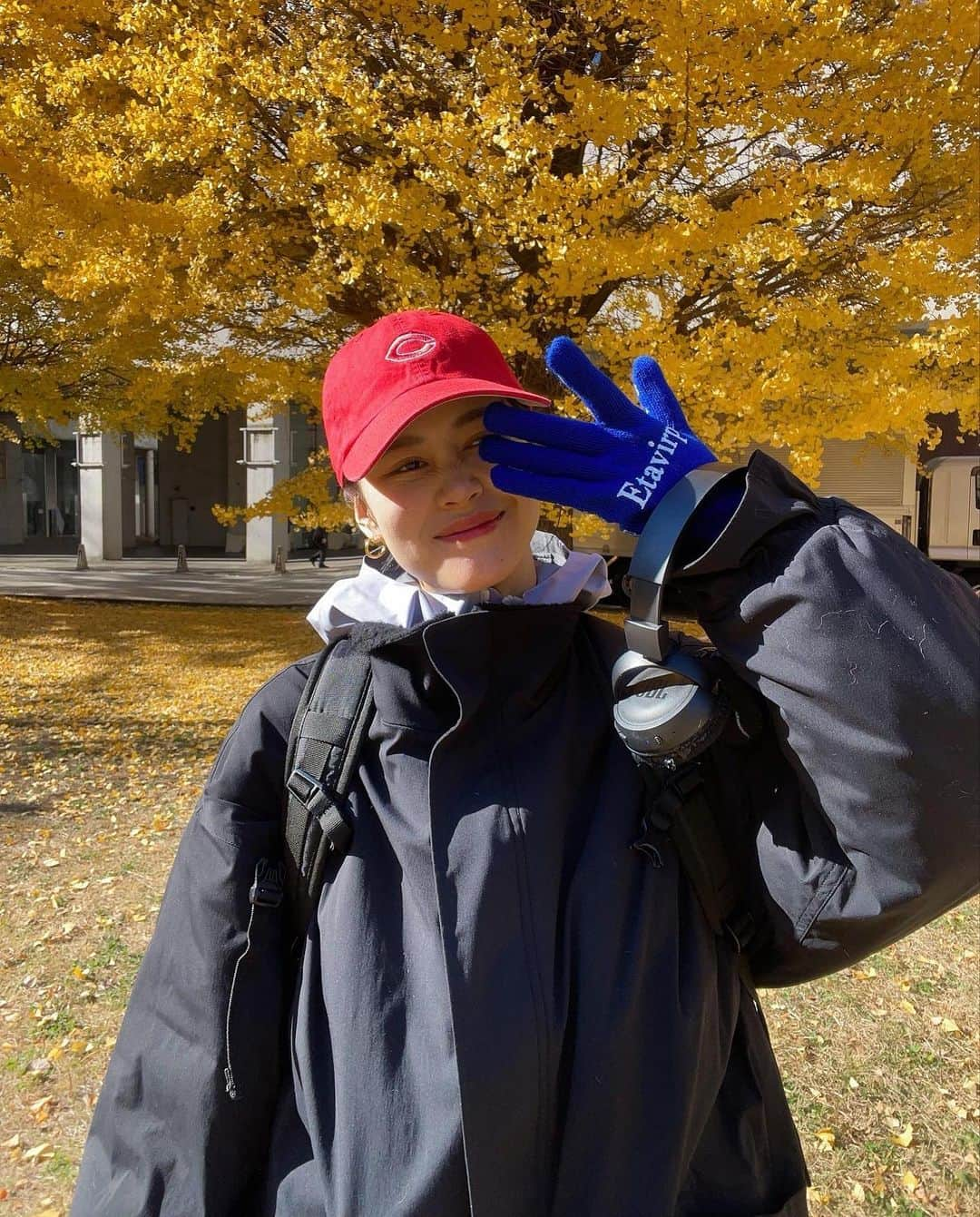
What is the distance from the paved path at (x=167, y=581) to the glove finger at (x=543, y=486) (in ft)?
50.9

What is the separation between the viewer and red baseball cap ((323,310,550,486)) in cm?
132

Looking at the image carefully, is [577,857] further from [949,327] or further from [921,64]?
[921,64]

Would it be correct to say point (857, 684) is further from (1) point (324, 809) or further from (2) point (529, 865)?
(1) point (324, 809)

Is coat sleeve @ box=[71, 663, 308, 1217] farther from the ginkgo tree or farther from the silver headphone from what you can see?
the ginkgo tree

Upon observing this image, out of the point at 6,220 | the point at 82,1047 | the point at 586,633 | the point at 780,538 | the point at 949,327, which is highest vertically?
the point at 6,220

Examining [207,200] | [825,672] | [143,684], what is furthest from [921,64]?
[143,684]

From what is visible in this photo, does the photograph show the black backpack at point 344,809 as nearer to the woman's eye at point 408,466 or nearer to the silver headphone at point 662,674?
the silver headphone at point 662,674

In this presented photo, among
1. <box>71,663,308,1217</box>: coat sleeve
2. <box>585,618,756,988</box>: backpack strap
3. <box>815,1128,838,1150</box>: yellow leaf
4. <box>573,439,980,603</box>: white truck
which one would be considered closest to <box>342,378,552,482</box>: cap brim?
<box>71,663,308,1217</box>: coat sleeve

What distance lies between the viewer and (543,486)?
3.85 feet

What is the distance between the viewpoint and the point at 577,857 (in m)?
1.20

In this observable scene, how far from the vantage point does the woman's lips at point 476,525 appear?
1.32 m

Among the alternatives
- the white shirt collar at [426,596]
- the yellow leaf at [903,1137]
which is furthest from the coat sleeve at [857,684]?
the yellow leaf at [903,1137]

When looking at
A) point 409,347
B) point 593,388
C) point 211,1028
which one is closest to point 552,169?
point 409,347

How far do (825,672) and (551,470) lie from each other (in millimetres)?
421
